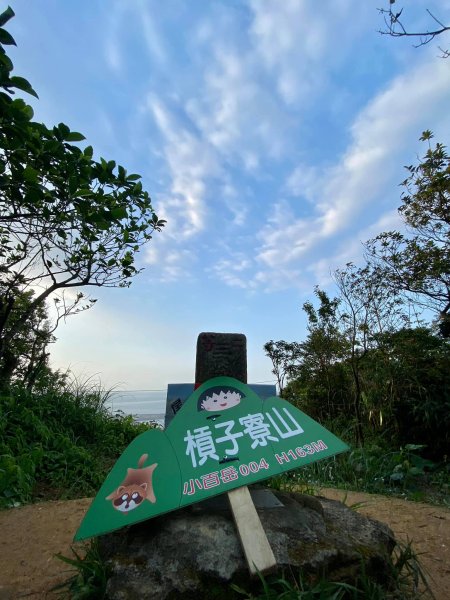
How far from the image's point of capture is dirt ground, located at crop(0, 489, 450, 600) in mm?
2029

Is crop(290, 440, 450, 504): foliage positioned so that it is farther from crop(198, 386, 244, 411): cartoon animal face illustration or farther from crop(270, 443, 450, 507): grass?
crop(198, 386, 244, 411): cartoon animal face illustration

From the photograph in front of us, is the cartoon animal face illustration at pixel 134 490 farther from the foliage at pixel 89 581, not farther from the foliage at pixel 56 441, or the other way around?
the foliage at pixel 56 441

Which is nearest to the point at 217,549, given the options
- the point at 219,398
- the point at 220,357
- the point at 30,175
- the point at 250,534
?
the point at 250,534

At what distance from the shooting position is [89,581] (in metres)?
1.75

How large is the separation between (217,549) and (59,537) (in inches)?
58.8

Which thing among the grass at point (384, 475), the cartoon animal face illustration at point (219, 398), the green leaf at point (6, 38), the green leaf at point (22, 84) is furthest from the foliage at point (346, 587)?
the green leaf at point (6, 38)

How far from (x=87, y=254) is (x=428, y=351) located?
202 inches

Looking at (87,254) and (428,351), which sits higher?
(87,254)

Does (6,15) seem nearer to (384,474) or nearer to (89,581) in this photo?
(89,581)

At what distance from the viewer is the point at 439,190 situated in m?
5.41

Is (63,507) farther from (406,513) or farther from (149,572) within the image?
(406,513)

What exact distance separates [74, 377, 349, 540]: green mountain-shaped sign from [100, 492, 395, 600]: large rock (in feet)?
0.55

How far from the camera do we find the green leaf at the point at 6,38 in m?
1.85

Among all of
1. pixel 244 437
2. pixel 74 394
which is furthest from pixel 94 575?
pixel 74 394
